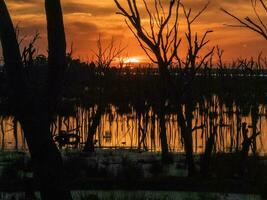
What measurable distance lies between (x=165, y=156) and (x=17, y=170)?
12.7 ft

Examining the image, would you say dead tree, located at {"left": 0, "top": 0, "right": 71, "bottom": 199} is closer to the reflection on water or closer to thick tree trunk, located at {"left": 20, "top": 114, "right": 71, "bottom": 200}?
thick tree trunk, located at {"left": 20, "top": 114, "right": 71, "bottom": 200}

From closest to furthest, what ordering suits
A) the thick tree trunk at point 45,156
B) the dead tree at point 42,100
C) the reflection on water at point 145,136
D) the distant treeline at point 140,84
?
the dead tree at point 42,100
the thick tree trunk at point 45,156
the reflection on water at point 145,136
the distant treeline at point 140,84

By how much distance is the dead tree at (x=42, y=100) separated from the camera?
22.9ft

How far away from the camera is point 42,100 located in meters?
7.19

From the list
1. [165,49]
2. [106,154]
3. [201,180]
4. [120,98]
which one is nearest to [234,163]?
[201,180]

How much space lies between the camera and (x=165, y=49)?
12.7 meters

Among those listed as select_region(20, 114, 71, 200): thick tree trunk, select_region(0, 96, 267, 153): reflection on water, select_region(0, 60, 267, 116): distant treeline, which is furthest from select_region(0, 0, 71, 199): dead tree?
select_region(0, 96, 267, 153): reflection on water

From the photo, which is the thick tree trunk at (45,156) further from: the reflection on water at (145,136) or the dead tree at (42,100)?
the reflection on water at (145,136)

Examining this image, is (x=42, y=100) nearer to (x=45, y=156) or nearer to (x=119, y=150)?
(x=45, y=156)

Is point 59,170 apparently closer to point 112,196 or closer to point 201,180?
point 112,196

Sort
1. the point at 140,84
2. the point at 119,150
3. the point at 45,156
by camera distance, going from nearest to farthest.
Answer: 1. the point at 45,156
2. the point at 119,150
3. the point at 140,84

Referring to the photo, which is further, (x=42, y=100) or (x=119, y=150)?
(x=119, y=150)

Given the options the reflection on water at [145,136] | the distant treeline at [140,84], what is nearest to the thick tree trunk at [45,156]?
the distant treeline at [140,84]

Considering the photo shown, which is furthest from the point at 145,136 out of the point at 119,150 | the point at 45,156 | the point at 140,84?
the point at 45,156
